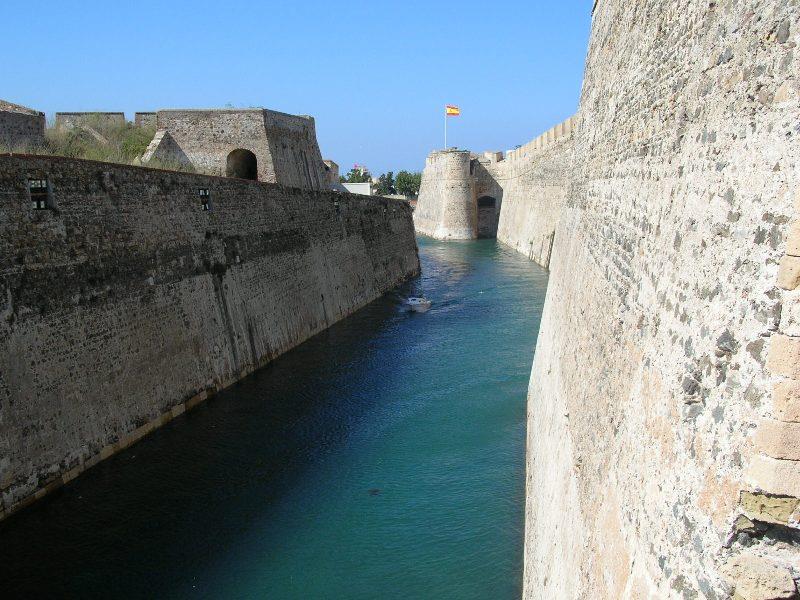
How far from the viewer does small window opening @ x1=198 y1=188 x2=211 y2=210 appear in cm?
1362

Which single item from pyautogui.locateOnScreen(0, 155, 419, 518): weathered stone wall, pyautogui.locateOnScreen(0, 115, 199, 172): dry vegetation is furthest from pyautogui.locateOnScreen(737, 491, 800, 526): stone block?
pyautogui.locateOnScreen(0, 115, 199, 172): dry vegetation

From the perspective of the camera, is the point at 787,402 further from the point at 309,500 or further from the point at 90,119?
the point at 90,119

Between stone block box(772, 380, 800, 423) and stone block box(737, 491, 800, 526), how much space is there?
0.92 feet

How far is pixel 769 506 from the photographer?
7.39 feet

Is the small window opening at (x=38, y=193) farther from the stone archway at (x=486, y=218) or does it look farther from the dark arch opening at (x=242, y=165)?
the stone archway at (x=486, y=218)

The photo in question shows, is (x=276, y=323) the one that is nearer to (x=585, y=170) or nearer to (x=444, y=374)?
(x=444, y=374)

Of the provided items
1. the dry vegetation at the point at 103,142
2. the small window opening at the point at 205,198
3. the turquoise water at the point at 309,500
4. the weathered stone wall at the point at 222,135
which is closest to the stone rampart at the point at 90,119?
the dry vegetation at the point at 103,142

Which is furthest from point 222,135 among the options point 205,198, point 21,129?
point 205,198

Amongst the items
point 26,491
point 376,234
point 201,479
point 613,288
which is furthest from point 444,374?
point 376,234

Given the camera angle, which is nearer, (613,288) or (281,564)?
(613,288)

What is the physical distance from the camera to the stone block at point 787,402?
2176mm

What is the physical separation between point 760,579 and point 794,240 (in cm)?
113

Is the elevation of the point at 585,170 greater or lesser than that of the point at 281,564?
greater

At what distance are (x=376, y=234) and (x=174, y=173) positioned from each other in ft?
45.4
